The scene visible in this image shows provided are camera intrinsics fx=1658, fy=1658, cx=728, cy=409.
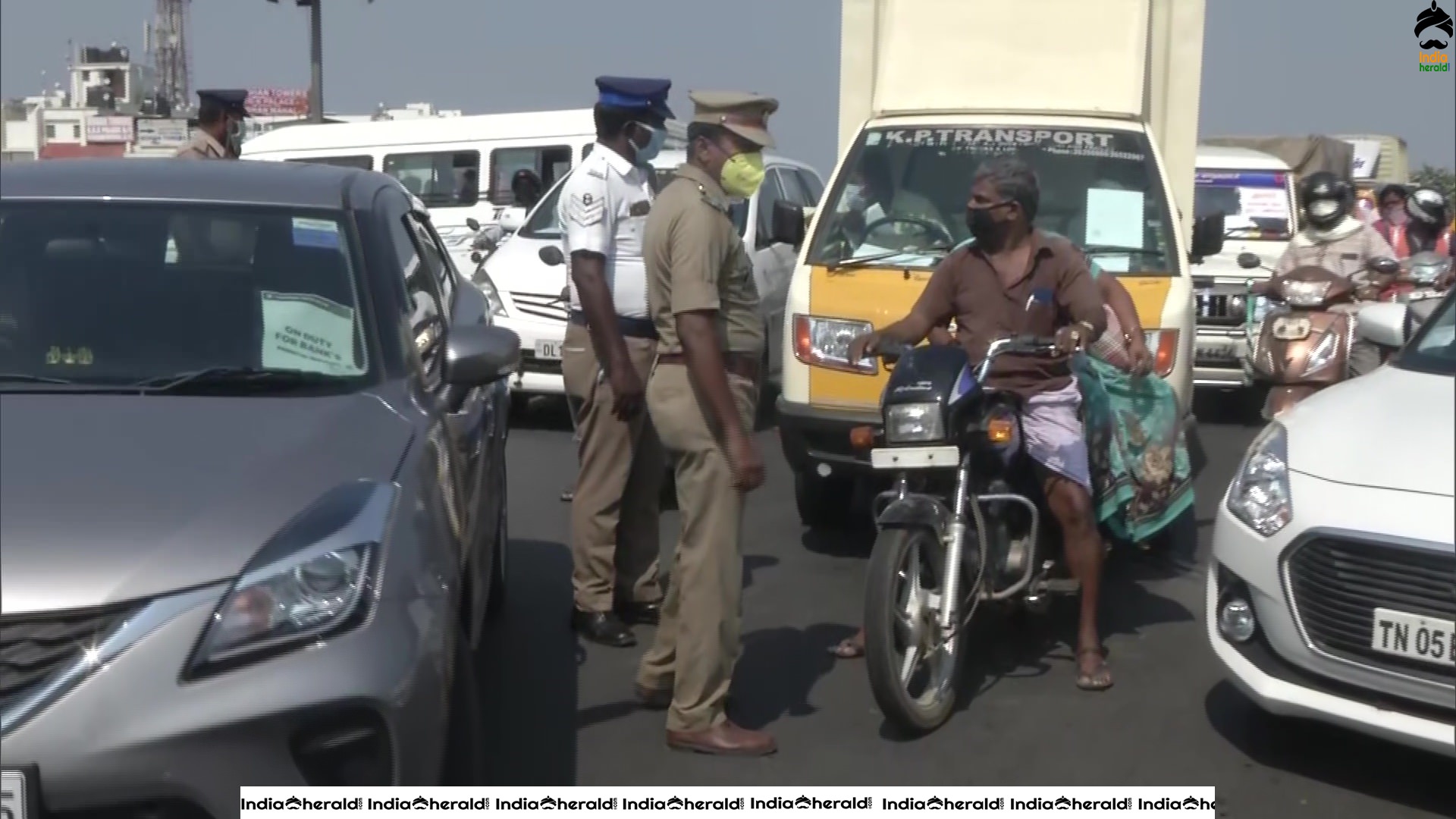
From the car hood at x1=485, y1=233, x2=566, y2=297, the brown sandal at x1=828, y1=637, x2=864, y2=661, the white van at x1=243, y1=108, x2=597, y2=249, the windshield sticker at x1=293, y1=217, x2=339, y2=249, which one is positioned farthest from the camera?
the white van at x1=243, y1=108, x2=597, y2=249

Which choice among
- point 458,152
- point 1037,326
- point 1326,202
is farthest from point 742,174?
point 458,152

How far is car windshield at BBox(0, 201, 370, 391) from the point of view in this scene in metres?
4.08

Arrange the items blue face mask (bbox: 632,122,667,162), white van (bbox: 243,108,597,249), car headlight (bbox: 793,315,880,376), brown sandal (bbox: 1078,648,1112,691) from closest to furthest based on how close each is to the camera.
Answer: brown sandal (bbox: 1078,648,1112,691)
blue face mask (bbox: 632,122,667,162)
car headlight (bbox: 793,315,880,376)
white van (bbox: 243,108,597,249)

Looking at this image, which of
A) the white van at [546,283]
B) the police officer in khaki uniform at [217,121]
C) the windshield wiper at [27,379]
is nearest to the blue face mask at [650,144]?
the windshield wiper at [27,379]

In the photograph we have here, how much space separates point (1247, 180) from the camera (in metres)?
13.5

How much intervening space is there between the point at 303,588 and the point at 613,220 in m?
2.68

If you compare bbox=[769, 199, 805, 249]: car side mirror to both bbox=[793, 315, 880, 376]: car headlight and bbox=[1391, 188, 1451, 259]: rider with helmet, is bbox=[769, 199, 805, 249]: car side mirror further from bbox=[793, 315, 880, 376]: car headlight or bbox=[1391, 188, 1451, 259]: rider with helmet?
bbox=[1391, 188, 1451, 259]: rider with helmet

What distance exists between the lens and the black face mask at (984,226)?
17.9ft

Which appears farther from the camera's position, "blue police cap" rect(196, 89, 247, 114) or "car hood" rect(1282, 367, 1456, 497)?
"blue police cap" rect(196, 89, 247, 114)

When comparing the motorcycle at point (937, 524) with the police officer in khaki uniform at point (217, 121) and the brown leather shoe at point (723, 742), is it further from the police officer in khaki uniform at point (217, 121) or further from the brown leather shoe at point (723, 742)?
the police officer in khaki uniform at point (217, 121)

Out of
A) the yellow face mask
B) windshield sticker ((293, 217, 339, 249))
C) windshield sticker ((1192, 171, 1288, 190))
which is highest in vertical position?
the yellow face mask

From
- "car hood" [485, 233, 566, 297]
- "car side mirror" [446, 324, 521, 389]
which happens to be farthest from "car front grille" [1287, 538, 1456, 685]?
"car hood" [485, 233, 566, 297]

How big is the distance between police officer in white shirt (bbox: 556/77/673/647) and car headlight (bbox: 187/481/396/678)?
2159 mm

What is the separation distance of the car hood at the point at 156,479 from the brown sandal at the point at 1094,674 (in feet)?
8.48
